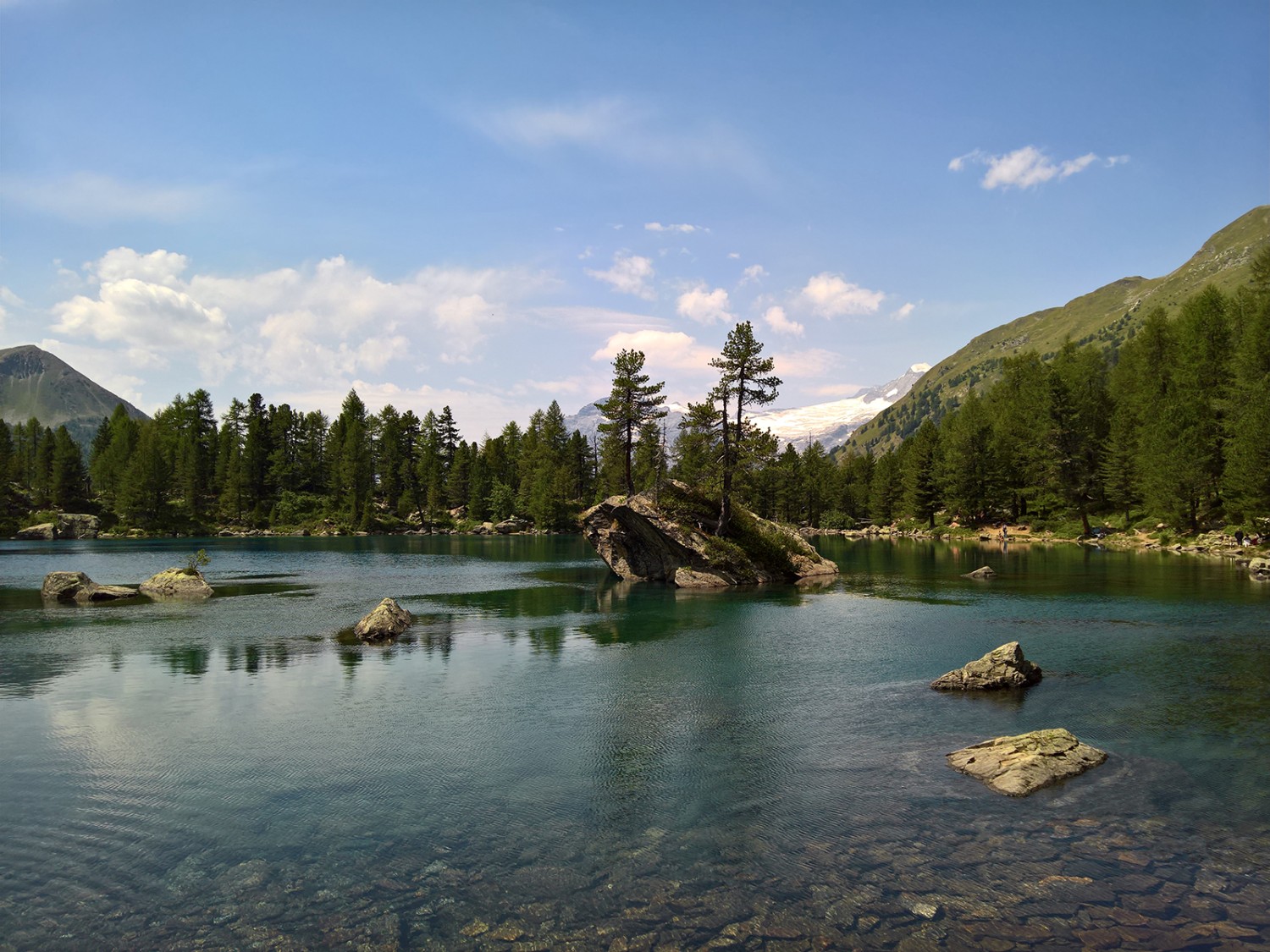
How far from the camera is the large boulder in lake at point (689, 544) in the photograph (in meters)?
60.7

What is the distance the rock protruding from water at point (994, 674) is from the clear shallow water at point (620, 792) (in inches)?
38.7

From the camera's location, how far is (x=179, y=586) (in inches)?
2052

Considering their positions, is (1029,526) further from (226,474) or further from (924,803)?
(226,474)

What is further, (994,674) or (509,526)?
(509,526)

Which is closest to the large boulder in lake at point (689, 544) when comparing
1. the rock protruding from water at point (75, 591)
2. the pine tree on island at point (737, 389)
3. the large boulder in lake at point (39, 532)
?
the pine tree on island at point (737, 389)

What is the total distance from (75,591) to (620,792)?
165ft

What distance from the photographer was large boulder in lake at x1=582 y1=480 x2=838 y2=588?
6066cm

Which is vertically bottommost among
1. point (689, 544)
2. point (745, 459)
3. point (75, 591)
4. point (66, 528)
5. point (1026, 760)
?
point (75, 591)

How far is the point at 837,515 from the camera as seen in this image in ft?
534

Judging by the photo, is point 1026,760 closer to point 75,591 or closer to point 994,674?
point 994,674

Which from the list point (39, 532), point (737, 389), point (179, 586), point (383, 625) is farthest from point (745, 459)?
point (39, 532)

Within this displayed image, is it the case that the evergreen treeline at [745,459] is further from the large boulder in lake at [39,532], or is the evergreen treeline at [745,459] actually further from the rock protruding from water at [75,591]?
the rock protruding from water at [75,591]

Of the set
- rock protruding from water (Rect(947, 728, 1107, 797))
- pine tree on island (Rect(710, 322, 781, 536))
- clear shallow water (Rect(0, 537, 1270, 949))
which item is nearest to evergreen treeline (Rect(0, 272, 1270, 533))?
pine tree on island (Rect(710, 322, 781, 536))

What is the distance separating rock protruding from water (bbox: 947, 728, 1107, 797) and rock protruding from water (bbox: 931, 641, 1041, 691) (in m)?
6.71
